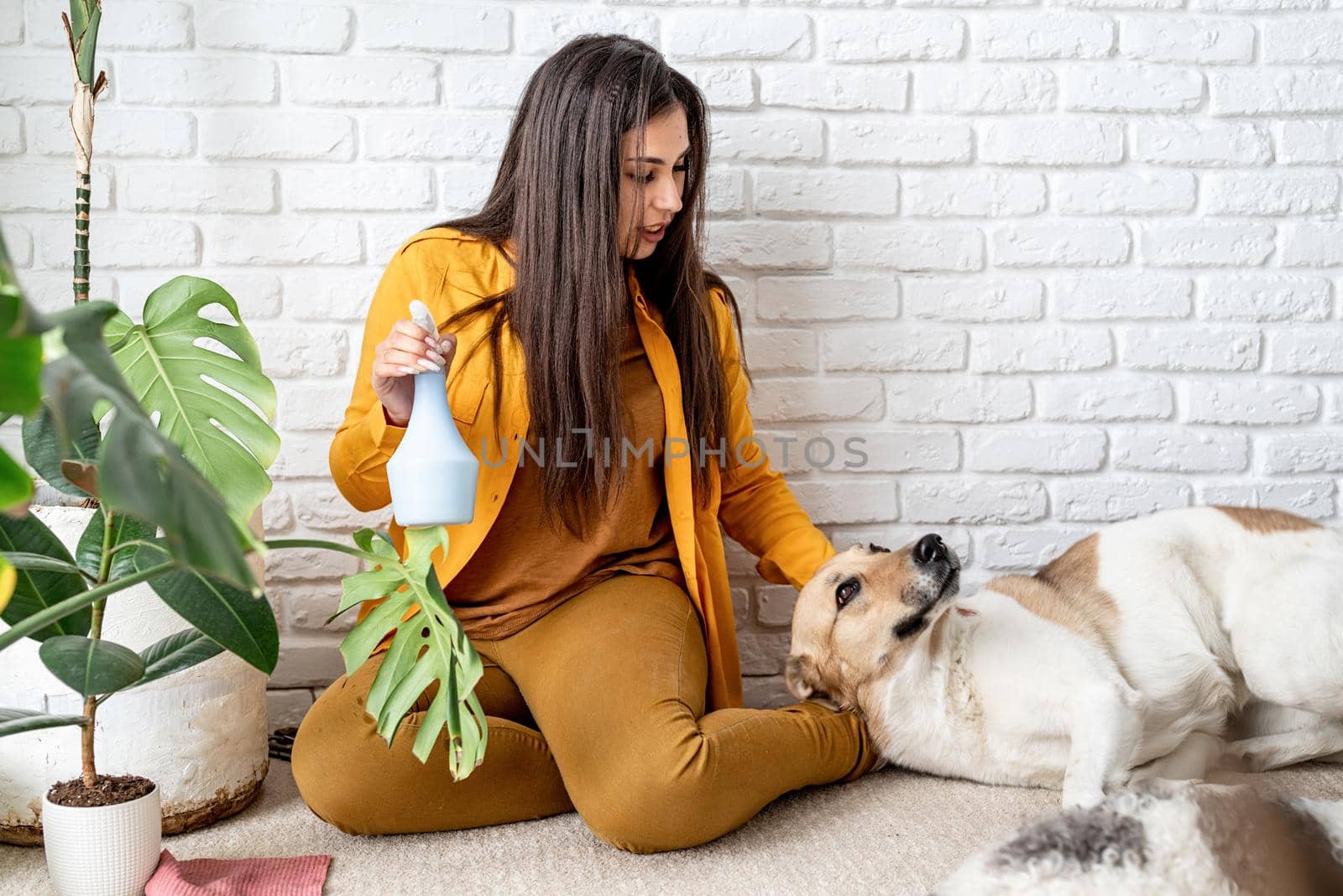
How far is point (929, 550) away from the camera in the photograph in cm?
169

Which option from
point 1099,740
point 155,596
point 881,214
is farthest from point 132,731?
point 881,214

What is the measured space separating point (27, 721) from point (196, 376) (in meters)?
0.45

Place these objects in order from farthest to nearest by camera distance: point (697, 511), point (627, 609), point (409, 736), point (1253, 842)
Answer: point (697, 511) < point (627, 609) < point (409, 736) < point (1253, 842)

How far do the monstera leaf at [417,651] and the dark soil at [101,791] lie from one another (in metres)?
0.33

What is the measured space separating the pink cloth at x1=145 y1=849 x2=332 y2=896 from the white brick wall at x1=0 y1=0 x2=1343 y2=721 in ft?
2.06

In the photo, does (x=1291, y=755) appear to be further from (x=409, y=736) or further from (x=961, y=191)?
(x=409, y=736)

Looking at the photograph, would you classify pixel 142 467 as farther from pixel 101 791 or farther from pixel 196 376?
pixel 101 791

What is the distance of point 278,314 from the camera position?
→ 202 centimetres

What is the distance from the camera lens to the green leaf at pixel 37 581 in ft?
4.22

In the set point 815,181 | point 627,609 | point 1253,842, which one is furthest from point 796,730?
point 815,181

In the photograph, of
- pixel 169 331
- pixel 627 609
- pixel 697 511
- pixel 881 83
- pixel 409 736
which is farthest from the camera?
pixel 881 83

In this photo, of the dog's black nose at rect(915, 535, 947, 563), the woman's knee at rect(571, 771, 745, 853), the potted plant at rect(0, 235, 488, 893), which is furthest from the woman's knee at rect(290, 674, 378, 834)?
the dog's black nose at rect(915, 535, 947, 563)

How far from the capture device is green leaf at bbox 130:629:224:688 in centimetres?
135

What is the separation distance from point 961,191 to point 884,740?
1106 mm
